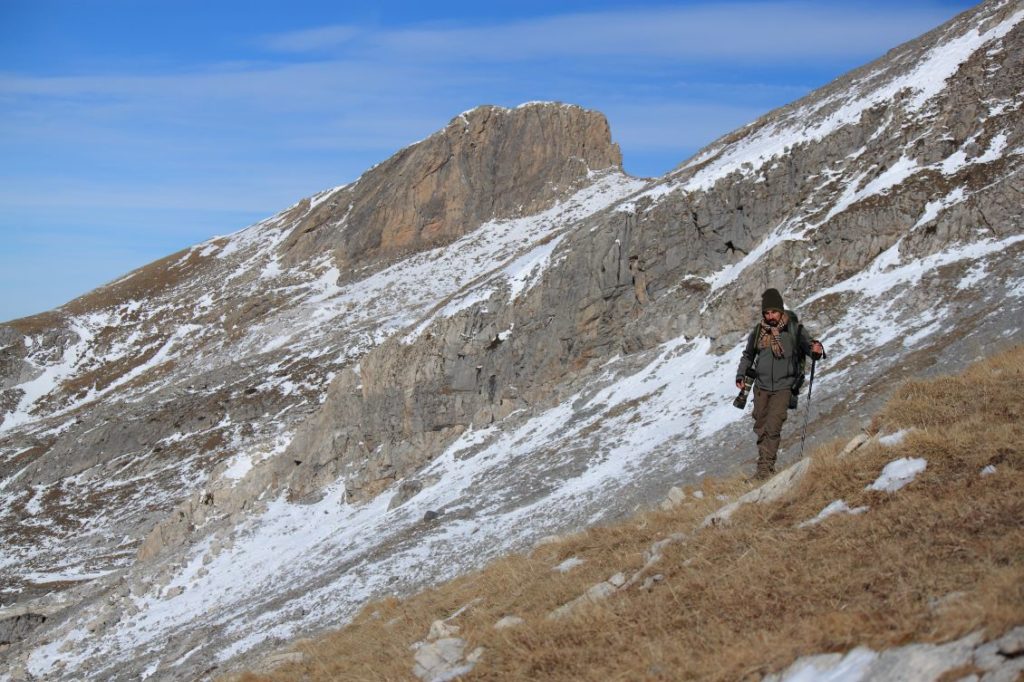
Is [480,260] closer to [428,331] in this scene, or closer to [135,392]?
[135,392]

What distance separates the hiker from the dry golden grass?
51.6 inches

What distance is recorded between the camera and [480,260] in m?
94.7

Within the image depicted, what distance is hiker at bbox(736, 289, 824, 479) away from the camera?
1147cm

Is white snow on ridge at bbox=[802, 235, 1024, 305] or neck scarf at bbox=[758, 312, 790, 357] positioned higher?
neck scarf at bbox=[758, 312, 790, 357]

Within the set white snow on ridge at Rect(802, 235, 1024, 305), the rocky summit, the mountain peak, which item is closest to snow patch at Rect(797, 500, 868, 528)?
the rocky summit

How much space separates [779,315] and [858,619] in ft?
20.7

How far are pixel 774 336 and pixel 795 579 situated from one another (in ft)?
17.1

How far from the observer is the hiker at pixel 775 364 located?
11.5m

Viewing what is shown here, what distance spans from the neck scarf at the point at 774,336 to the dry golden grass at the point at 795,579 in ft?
5.53

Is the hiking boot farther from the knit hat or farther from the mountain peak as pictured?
the mountain peak

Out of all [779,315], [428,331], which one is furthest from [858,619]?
[428,331]

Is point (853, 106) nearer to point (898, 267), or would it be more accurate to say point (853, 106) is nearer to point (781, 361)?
point (898, 267)

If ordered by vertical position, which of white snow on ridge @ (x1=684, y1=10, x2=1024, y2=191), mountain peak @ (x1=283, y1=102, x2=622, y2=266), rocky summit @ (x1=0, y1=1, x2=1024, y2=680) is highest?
mountain peak @ (x1=283, y1=102, x2=622, y2=266)

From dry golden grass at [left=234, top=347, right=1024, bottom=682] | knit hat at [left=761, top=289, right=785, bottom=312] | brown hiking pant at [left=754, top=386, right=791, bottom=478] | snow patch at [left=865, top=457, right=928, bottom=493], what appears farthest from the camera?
knit hat at [left=761, top=289, right=785, bottom=312]
